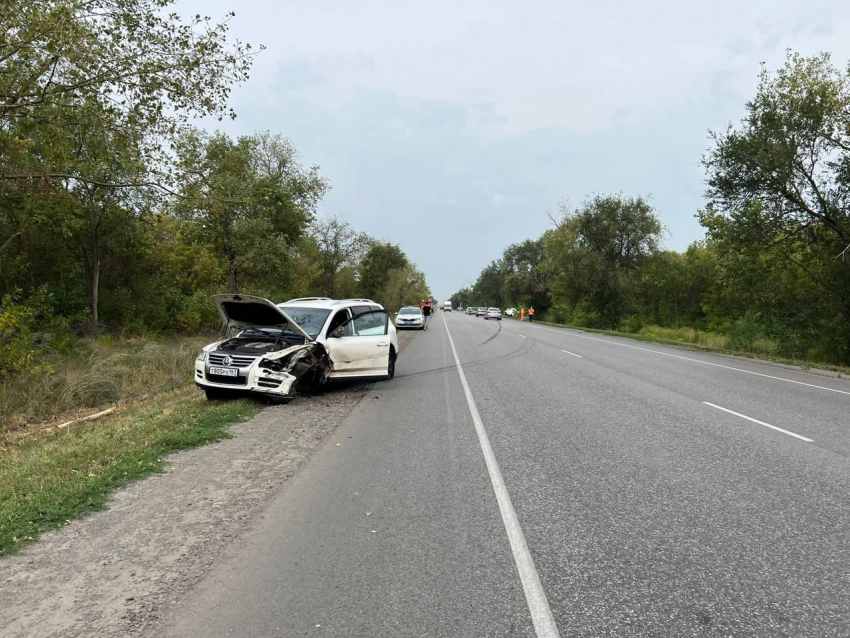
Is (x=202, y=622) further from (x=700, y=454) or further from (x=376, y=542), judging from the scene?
(x=700, y=454)

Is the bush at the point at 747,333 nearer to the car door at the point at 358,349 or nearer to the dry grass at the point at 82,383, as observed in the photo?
the car door at the point at 358,349

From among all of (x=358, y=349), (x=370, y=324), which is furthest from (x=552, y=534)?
(x=370, y=324)

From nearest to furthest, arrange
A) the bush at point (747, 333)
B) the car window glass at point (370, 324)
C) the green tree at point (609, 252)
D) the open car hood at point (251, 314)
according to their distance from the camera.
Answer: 1. the open car hood at point (251, 314)
2. the car window glass at point (370, 324)
3. the bush at point (747, 333)
4. the green tree at point (609, 252)

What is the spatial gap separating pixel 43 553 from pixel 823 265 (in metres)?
25.0

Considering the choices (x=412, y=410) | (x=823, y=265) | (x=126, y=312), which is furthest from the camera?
(x=126, y=312)

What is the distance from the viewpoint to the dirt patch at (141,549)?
114 inches

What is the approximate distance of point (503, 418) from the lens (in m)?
7.85

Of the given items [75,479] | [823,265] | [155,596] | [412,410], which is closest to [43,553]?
[155,596]

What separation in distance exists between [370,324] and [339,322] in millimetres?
847

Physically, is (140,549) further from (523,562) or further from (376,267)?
(376,267)

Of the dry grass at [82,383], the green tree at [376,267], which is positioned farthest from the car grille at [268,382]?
the green tree at [376,267]

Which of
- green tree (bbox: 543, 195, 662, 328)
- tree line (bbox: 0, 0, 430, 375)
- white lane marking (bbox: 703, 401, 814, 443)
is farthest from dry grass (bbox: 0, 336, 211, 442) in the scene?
green tree (bbox: 543, 195, 662, 328)

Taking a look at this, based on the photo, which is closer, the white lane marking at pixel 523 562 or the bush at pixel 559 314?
the white lane marking at pixel 523 562

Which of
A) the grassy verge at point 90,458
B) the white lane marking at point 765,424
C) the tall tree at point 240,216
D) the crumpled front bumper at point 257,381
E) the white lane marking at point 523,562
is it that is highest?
the tall tree at point 240,216
